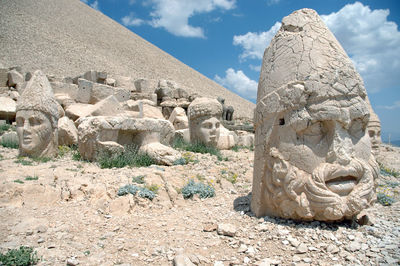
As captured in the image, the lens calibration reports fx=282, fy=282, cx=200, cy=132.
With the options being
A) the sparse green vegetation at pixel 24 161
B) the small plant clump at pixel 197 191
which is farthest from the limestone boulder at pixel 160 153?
the sparse green vegetation at pixel 24 161

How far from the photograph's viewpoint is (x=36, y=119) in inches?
228

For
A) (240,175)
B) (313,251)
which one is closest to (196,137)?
(240,175)

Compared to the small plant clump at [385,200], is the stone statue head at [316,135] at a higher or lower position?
higher

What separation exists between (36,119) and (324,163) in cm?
549

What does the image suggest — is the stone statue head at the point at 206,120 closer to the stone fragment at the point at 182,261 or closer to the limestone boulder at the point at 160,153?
the limestone boulder at the point at 160,153

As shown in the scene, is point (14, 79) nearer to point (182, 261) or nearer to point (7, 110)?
point (7, 110)

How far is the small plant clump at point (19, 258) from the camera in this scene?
238 centimetres

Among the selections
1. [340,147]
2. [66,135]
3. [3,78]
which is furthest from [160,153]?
[3,78]

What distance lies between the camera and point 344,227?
298 cm

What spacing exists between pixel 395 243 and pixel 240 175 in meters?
3.07

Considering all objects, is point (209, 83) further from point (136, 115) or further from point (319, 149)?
point (319, 149)

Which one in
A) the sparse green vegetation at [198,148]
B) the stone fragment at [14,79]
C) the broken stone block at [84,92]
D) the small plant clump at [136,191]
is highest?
the stone fragment at [14,79]

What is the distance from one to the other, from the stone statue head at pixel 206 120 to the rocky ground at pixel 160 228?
2875 millimetres

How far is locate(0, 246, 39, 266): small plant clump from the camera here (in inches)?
93.7
